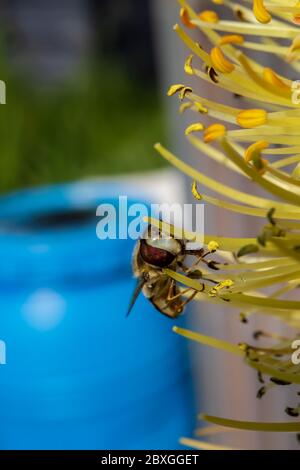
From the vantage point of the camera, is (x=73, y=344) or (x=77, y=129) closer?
(x=73, y=344)

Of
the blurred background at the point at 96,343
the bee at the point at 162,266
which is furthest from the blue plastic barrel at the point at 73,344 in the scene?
the bee at the point at 162,266

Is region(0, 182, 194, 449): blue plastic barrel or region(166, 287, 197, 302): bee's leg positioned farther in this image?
region(0, 182, 194, 449): blue plastic barrel

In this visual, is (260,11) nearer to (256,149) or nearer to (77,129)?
(256,149)

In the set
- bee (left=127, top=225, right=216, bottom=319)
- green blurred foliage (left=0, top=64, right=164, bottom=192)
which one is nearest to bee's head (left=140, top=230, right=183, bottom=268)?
bee (left=127, top=225, right=216, bottom=319)

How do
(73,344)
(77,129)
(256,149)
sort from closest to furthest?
(256,149) → (73,344) → (77,129)

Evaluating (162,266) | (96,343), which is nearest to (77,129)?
(96,343)

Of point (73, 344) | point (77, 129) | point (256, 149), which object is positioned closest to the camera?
point (256, 149)

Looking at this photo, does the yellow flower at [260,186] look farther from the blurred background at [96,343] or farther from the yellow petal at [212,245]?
the blurred background at [96,343]

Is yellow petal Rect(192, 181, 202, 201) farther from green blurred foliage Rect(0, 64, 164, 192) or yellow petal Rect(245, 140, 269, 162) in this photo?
green blurred foliage Rect(0, 64, 164, 192)
